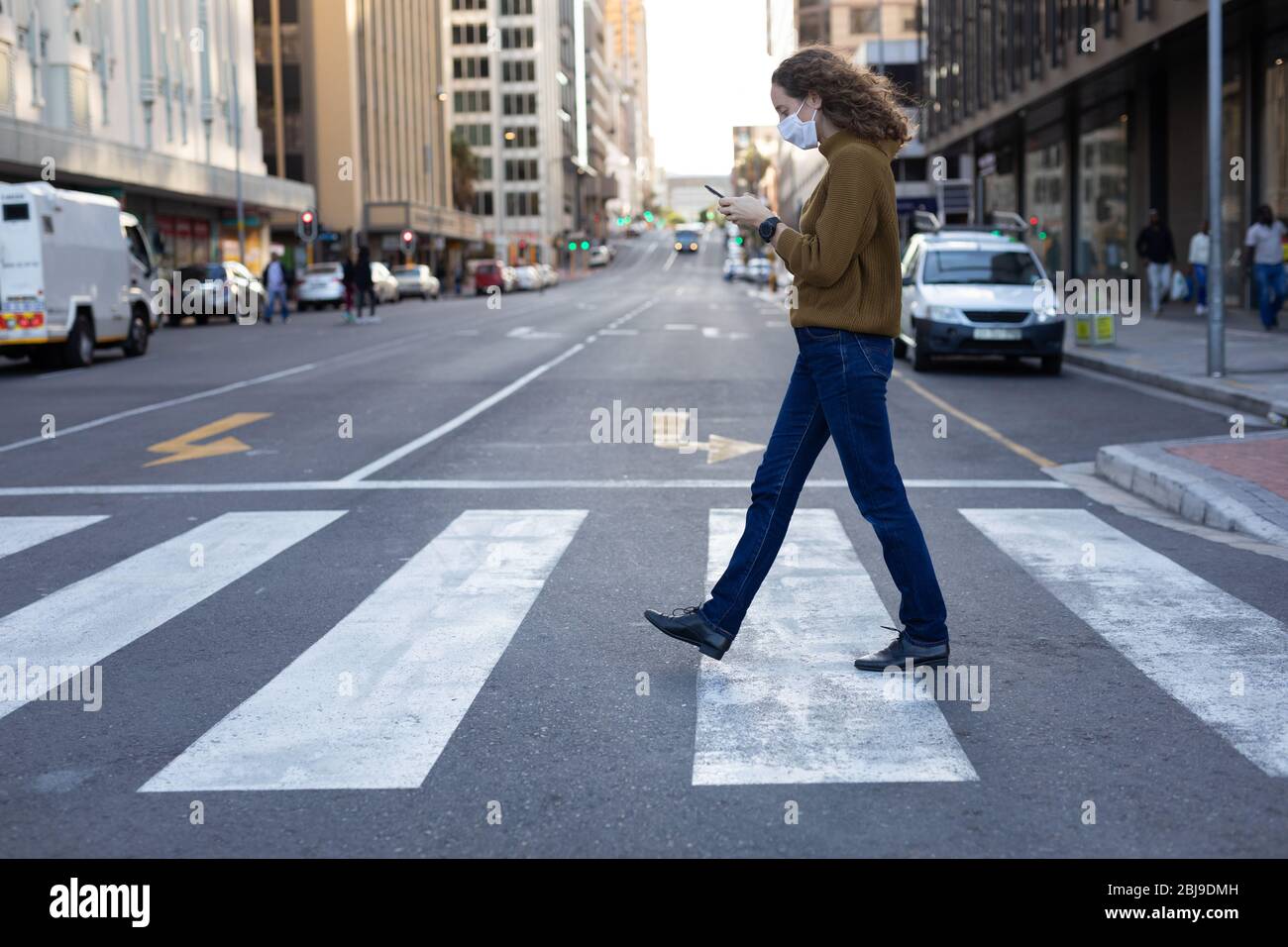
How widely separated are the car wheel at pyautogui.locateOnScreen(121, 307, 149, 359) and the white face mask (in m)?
22.3

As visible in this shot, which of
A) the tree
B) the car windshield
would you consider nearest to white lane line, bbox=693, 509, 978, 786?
the car windshield

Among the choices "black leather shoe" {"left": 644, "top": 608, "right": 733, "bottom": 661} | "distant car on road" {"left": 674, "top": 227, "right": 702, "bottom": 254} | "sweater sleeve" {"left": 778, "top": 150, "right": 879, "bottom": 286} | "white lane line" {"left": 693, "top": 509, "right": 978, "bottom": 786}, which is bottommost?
"white lane line" {"left": 693, "top": 509, "right": 978, "bottom": 786}

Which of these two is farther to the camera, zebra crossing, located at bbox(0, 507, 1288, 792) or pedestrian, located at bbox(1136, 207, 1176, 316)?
pedestrian, located at bbox(1136, 207, 1176, 316)

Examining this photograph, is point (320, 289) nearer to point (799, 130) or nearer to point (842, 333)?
point (799, 130)

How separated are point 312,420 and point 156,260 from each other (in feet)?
61.0

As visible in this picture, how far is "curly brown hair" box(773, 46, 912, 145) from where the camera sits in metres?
4.84

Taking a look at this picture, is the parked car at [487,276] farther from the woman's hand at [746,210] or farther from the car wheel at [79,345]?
the woman's hand at [746,210]

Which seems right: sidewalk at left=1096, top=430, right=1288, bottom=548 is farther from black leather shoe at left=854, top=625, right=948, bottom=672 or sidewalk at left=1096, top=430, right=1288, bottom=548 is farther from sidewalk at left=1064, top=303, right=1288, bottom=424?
black leather shoe at left=854, top=625, right=948, bottom=672

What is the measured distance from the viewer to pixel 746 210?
4.82m

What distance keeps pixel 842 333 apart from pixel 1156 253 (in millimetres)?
25951

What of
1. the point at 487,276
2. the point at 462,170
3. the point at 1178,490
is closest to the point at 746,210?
the point at 1178,490

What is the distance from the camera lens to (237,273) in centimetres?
4325

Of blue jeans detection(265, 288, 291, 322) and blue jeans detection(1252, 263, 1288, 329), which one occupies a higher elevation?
blue jeans detection(265, 288, 291, 322)
